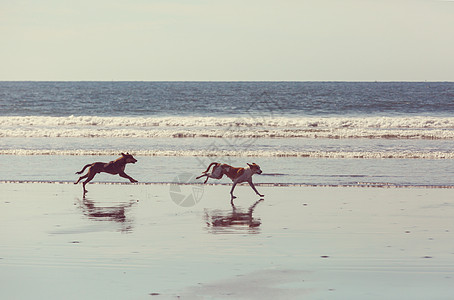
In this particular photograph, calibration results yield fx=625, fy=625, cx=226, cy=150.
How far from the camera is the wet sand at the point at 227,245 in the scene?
6996 mm

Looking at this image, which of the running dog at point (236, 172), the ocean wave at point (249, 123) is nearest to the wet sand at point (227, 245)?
the running dog at point (236, 172)

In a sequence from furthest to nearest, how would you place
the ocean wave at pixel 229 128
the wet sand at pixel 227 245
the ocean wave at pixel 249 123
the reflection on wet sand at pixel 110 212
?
the ocean wave at pixel 249 123 < the ocean wave at pixel 229 128 < the reflection on wet sand at pixel 110 212 < the wet sand at pixel 227 245

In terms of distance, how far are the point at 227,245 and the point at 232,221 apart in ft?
6.33

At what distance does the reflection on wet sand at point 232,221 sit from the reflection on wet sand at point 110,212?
1.41 meters

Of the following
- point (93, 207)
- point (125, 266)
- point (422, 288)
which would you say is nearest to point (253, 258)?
point (125, 266)

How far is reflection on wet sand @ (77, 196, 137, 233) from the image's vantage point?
1083 centimetres

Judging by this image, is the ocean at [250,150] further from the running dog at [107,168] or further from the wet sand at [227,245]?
the wet sand at [227,245]

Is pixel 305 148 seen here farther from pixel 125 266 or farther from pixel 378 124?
pixel 125 266

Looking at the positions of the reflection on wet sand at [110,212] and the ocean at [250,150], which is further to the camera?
the ocean at [250,150]

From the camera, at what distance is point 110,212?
39.0 ft

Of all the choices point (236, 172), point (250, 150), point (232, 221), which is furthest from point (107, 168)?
point (250, 150)

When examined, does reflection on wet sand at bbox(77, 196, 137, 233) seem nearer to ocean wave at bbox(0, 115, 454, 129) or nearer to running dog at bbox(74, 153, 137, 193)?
running dog at bbox(74, 153, 137, 193)

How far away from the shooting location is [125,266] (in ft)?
25.7

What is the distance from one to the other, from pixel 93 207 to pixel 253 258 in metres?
5.16
